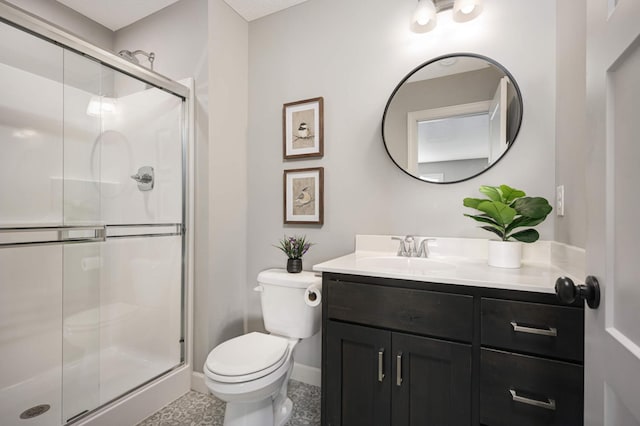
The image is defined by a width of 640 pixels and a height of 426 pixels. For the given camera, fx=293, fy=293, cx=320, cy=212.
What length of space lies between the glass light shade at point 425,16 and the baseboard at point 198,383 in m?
2.38

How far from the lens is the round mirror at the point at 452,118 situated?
4.75 ft

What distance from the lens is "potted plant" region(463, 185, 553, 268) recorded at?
1188mm

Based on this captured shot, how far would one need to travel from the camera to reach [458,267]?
1264mm

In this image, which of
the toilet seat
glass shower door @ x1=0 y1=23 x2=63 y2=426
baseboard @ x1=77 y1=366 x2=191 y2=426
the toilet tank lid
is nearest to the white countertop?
the toilet tank lid

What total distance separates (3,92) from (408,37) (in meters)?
2.13

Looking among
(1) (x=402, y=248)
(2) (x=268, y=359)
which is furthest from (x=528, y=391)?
(2) (x=268, y=359)

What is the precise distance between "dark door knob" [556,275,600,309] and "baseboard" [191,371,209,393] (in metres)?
1.93

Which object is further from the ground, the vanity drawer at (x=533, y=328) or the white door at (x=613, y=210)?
the white door at (x=613, y=210)

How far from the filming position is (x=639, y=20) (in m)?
0.45

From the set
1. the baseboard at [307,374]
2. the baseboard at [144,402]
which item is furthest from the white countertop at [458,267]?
the baseboard at [144,402]

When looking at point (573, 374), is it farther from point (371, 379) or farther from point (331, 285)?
point (331, 285)

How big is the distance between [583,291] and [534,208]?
67 cm

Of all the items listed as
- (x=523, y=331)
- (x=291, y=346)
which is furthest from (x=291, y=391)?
(x=523, y=331)

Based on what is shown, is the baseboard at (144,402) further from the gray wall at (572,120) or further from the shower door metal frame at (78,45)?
the gray wall at (572,120)
